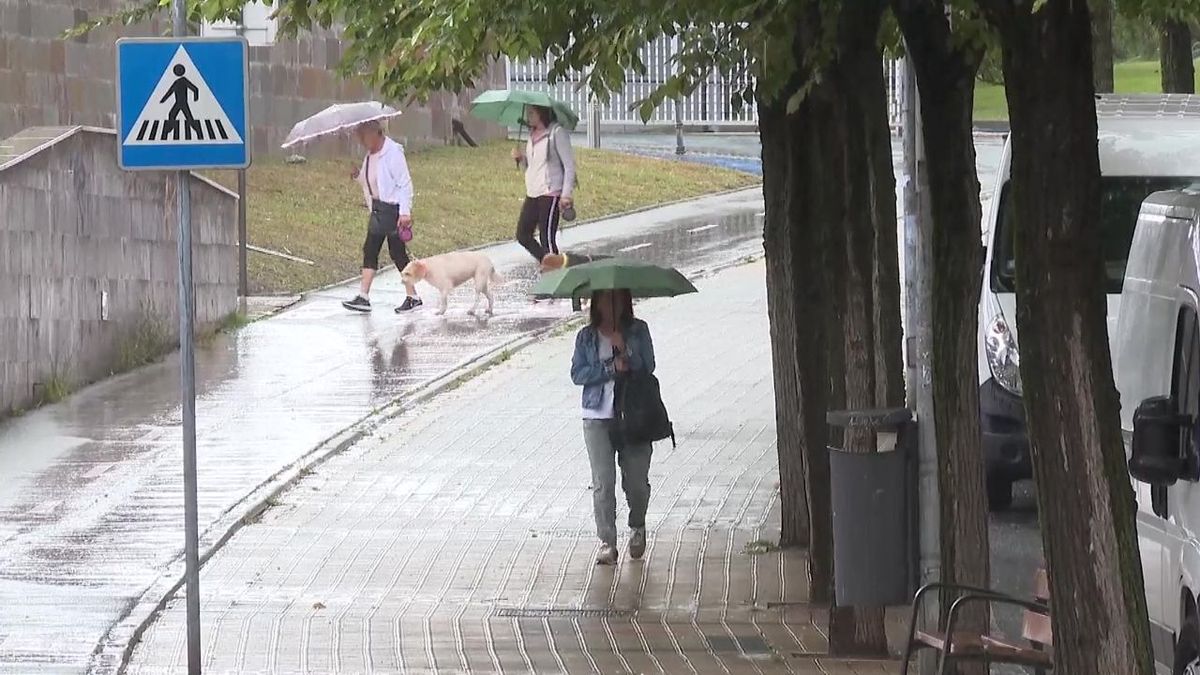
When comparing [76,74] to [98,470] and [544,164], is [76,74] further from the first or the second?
[98,470]

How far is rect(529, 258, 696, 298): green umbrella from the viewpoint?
11.0 metres

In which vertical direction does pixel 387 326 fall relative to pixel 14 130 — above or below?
below

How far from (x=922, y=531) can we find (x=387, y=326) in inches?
466

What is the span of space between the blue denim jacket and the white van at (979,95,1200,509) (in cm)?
201

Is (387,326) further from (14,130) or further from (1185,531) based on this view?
(1185,531)

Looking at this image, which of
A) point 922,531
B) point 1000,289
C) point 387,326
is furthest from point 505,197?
point 922,531

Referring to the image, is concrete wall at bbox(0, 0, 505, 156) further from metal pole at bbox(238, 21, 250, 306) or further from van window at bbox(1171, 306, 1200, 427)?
van window at bbox(1171, 306, 1200, 427)

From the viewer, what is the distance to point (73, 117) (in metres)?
22.3

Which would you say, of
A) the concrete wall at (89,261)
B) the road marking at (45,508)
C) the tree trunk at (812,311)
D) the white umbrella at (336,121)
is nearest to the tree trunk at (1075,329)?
the tree trunk at (812,311)

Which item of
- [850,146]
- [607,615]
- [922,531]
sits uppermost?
[850,146]

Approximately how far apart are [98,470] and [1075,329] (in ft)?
27.4

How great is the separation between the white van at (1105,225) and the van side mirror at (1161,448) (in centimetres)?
480

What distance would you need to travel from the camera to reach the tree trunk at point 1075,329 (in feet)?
20.3

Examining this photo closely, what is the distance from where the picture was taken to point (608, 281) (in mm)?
11047
